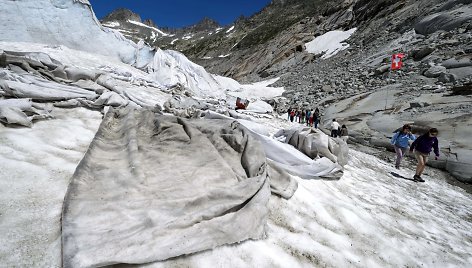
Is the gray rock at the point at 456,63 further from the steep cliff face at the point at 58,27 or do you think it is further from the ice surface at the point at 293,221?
the steep cliff face at the point at 58,27

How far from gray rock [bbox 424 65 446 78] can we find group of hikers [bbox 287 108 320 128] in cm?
593

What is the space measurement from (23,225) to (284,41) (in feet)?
152

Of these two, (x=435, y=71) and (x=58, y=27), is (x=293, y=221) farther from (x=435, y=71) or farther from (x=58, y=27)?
(x=435, y=71)

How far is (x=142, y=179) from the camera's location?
2623 millimetres

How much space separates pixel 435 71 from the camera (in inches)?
536

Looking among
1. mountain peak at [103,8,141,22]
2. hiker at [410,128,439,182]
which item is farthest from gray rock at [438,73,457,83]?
mountain peak at [103,8,141,22]

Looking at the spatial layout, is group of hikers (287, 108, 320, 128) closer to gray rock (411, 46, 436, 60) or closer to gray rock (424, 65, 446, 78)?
gray rock (424, 65, 446, 78)

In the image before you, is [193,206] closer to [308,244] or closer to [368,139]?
[308,244]

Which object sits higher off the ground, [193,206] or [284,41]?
[284,41]

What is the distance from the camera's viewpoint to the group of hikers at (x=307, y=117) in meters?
13.4

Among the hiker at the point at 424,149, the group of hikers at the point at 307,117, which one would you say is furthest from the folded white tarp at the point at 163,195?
the group of hikers at the point at 307,117

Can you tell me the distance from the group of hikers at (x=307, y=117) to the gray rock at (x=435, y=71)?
5.93 meters

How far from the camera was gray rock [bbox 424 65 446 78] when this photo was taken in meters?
13.4

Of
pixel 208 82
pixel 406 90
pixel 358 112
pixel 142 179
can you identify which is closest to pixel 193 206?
pixel 142 179
